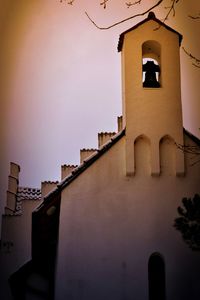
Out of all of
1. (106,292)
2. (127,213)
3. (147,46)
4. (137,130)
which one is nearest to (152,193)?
(127,213)

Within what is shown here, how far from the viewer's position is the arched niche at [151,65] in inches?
392

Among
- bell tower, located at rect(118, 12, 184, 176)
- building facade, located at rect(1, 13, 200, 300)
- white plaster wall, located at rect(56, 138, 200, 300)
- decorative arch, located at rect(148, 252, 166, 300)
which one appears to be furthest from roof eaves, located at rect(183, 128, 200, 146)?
decorative arch, located at rect(148, 252, 166, 300)

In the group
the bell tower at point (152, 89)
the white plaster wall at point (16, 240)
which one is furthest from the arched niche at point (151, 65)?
the white plaster wall at point (16, 240)

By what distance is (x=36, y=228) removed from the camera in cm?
940

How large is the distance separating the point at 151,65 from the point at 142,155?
2274mm

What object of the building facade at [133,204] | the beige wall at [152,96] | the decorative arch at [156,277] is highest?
the beige wall at [152,96]

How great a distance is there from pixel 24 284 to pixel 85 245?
13.6 feet

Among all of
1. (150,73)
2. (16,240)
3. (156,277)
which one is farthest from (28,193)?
(156,277)

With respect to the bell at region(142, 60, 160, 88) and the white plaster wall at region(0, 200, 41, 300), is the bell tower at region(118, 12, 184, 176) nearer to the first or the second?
the bell at region(142, 60, 160, 88)

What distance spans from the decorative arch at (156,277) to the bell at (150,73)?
3763 mm

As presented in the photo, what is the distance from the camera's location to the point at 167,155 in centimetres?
941

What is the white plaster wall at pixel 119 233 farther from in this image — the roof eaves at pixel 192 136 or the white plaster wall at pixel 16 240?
the white plaster wall at pixel 16 240

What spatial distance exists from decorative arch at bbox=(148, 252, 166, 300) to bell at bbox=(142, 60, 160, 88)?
148 inches

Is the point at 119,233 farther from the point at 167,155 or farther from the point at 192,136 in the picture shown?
the point at 192,136
